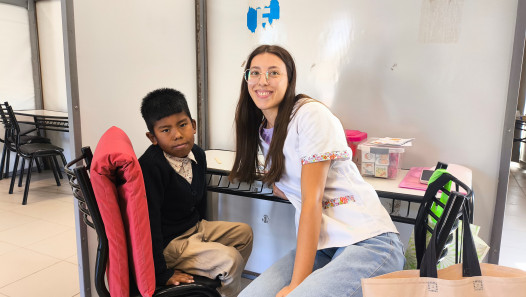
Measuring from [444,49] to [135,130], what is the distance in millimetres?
1498

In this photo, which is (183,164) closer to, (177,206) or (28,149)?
(177,206)

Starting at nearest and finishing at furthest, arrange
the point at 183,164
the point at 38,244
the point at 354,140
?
the point at 183,164, the point at 354,140, the point at 38,244

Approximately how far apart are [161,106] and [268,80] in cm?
42

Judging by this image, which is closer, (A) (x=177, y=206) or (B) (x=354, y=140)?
(A) (x=177, y=206)

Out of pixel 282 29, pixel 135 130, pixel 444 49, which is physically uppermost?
pixel 282 29

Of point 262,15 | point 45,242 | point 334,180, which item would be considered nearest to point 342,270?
point 334,180

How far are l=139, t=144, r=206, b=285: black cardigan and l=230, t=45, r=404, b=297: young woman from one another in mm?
314

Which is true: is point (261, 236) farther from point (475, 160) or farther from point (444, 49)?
point (444, 49)

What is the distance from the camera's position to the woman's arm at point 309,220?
3.54 ft

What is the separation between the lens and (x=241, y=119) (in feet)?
4.53

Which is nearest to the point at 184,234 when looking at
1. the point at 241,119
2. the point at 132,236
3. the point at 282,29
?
the point at 132,236

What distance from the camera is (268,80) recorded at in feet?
4.01

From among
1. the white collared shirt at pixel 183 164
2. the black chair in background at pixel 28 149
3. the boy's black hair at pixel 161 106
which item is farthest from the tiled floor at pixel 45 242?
the boy's black hair at pixel 161 106

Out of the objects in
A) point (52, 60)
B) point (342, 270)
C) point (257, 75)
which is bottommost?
point (342, 270)
